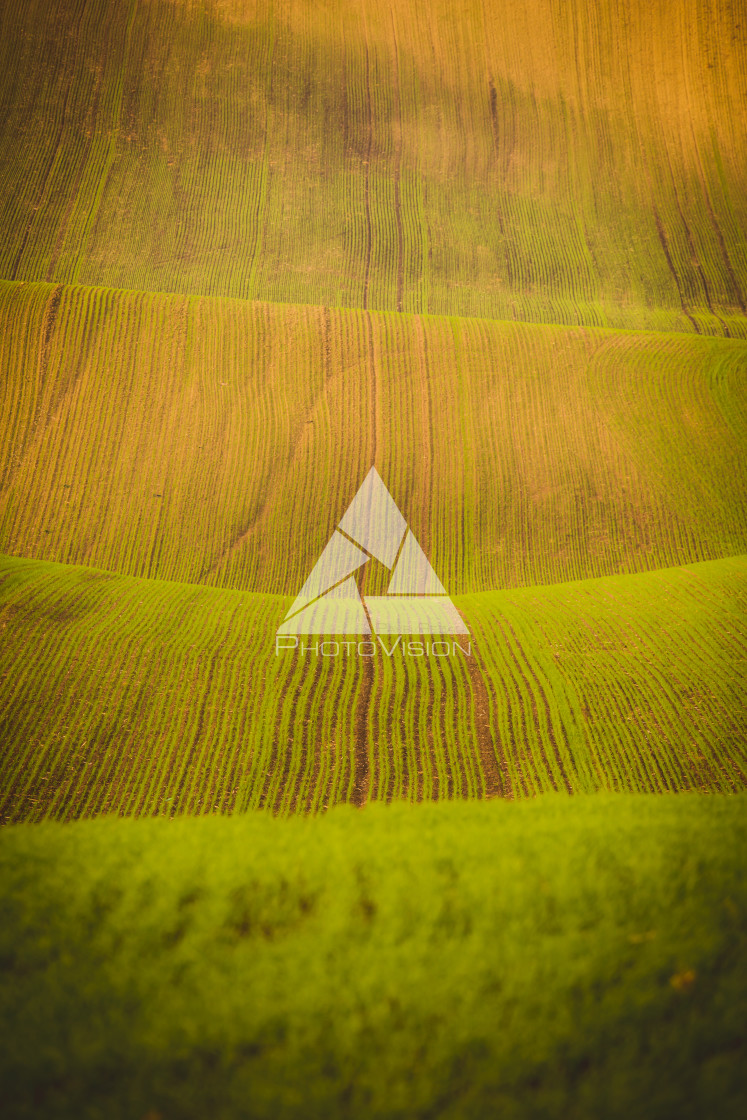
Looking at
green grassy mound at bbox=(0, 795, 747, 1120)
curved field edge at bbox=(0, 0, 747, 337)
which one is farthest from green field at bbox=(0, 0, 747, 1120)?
curved field edge at bbox=(0, 0, 747, 337)

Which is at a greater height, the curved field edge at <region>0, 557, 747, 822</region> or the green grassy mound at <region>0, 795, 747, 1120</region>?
the green grassy mound at <region>0, 795, 747, 1120</region>

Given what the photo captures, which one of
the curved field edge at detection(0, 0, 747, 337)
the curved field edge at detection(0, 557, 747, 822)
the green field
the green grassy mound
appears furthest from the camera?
the curved field edge at detection(0, 0, 747, 337)

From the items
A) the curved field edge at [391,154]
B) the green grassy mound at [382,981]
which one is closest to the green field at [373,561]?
the green grassy mound at [382,981]

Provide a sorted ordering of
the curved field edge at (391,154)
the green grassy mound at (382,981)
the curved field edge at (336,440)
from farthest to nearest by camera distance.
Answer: the curved field edge at (391,154) < the curved field edge at (336,440) < the green grassy mound at (382,981)

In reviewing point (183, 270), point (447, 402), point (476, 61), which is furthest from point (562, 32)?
point (447, 402)

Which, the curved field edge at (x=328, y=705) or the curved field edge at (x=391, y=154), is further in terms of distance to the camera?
the curved field edge at (x=391, y=154)

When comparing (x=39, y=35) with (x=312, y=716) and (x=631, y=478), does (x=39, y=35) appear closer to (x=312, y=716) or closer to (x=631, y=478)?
(x=631, y=478)

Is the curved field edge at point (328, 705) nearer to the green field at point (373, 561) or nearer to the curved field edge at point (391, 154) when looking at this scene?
the green field at point (373, 561)

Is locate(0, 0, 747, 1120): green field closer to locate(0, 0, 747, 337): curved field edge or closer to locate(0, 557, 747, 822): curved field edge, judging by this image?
locate(0, 557, 747, 822): curved field edge
